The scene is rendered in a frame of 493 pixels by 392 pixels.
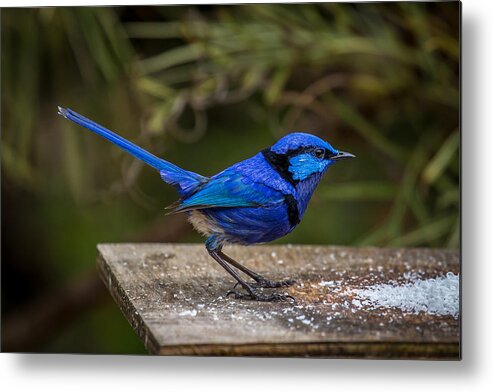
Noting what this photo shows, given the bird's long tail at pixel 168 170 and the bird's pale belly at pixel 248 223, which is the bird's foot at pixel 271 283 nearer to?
the bird's pale belly at pixel 248 223

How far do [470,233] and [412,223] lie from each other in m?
Result: 0.54

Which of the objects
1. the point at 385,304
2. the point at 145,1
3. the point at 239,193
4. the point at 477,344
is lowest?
the point at 477,344

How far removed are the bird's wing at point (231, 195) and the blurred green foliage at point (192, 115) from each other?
61 cm

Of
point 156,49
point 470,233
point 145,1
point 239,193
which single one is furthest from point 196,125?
point 470,233

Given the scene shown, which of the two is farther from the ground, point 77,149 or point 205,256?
point 77,149

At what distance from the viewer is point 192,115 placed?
3.30 metres

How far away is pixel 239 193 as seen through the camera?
2498 mm

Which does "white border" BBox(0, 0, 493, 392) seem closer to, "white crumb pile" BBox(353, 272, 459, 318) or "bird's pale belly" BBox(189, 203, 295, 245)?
"white crumb pile" BBox(353, 272, 459, 318)

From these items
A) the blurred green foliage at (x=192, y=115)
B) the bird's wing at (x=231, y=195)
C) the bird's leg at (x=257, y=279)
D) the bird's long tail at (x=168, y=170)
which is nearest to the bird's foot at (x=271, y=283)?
the bird's leg at (x=257, y=279)

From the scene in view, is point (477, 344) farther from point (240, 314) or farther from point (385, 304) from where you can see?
point (240, 314)

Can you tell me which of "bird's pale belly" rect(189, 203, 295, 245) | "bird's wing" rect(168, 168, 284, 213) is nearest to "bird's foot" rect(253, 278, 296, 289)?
"bird's pale belly" rect(189, 203, 295, 245)

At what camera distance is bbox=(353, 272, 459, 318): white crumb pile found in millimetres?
2395

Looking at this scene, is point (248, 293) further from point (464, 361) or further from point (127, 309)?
point (464, 361)

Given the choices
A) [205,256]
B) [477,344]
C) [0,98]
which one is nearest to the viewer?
[477,344]
